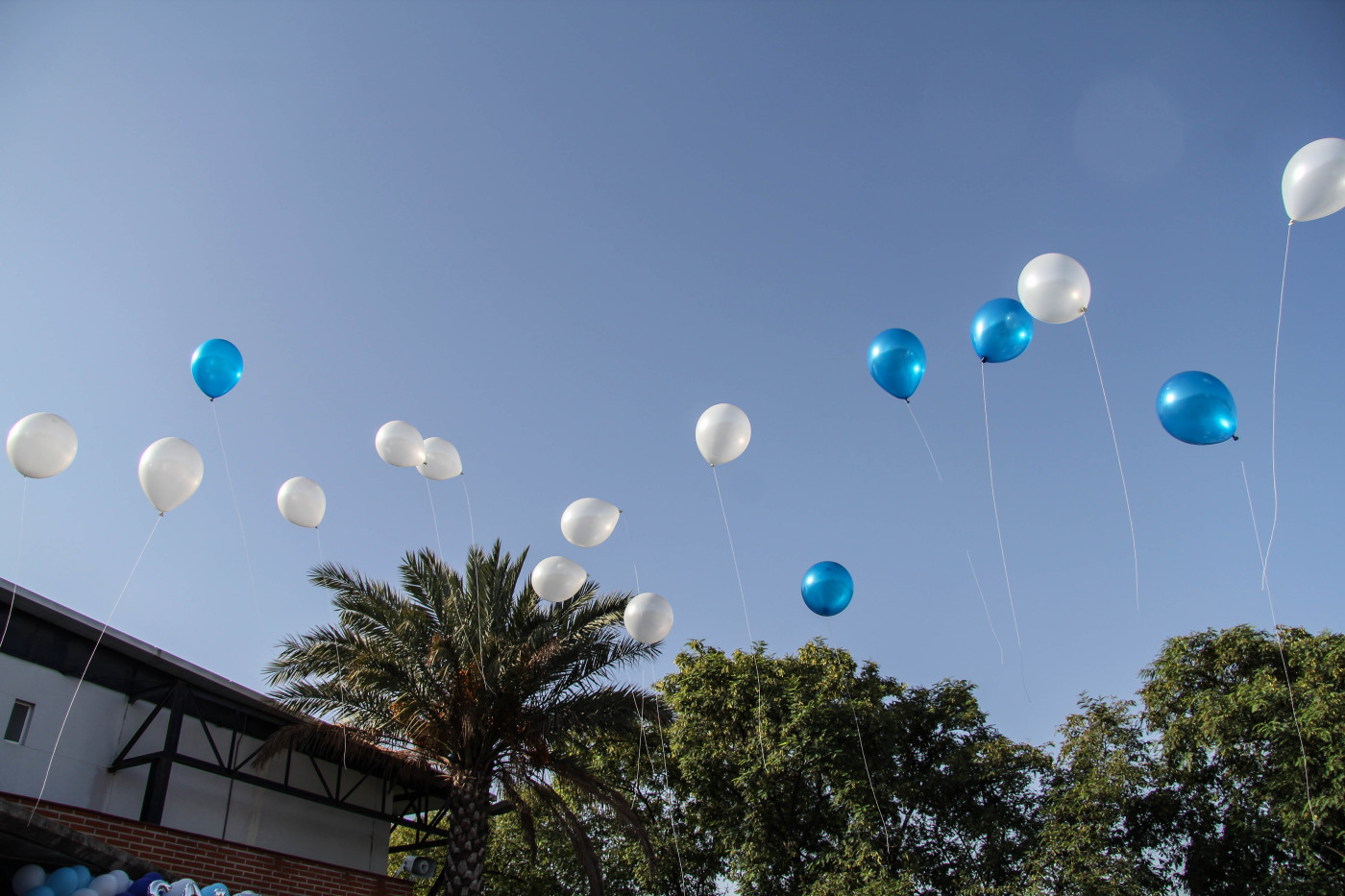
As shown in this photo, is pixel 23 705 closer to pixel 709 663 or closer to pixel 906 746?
pixel 709 663

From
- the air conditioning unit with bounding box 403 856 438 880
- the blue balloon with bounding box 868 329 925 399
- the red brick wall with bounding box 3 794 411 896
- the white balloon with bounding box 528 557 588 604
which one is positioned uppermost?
the blue balloon with bounding box 868 329 925 399

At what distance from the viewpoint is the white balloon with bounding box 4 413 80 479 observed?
31.7 ft

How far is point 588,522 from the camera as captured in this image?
11203 mm

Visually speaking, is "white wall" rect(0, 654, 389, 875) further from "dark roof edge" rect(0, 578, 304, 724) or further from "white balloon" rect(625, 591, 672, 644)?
"white balloon" rect(625, 591, 672, 644)

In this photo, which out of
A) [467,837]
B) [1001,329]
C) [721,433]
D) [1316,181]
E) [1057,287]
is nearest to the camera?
[1316,181]

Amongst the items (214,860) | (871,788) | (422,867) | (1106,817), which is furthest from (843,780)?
(214,860)

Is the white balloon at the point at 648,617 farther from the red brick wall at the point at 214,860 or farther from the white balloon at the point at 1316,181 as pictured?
the white balloon at the point at 1316,181

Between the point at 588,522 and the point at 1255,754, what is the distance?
14.5 m

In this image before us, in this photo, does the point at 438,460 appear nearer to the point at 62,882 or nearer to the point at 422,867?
the point at 62,882

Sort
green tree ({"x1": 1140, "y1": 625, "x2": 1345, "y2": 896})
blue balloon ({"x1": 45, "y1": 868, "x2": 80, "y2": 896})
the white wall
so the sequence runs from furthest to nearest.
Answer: green tree ({"x1": 1140, "y1": 625, "x2": 1345, "y2": 896})
the white wall
blue balloon ({"x1": 45, "y1": 868, "x2": 80, "y2": 896})

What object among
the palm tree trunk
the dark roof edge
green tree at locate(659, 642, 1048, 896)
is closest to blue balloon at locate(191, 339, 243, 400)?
the dark roof edge

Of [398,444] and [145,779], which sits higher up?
[398,444]

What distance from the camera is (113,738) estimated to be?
11.3 m

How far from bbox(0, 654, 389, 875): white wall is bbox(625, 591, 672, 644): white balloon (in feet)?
21.2
